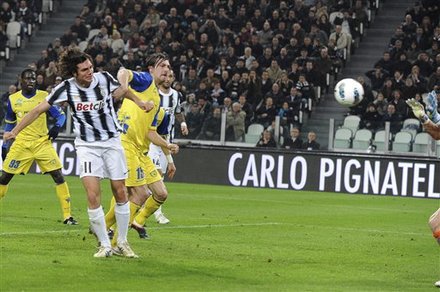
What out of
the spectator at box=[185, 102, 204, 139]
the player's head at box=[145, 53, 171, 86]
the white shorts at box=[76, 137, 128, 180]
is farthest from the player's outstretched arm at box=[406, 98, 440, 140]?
the spectator at box=[185, 102, 204, 139]

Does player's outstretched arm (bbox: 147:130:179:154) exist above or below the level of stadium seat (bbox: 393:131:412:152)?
above

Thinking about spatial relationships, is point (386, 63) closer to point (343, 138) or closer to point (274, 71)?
point (274, 71)

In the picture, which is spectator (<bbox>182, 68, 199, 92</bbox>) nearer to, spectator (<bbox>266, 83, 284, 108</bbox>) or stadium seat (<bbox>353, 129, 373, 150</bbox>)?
spectator (<bbox>266, 83, 284, 108</bbox>)

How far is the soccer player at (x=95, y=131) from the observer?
42.9 feet

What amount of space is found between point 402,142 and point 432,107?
52.1ft

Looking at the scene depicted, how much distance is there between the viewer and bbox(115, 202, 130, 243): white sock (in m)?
13.4

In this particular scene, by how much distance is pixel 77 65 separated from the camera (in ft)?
43.0

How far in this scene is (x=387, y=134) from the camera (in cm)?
2819

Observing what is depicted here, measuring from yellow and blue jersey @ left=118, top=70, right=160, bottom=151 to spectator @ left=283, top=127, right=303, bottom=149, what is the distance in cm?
1410

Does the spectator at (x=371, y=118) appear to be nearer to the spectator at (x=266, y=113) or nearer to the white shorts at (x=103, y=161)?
the spectator at (x=266, y=113)

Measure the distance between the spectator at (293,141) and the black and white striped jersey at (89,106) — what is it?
15.9m

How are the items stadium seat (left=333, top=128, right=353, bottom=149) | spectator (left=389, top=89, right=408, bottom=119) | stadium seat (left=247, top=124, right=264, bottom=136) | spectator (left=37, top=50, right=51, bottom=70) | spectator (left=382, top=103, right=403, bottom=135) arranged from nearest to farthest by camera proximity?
spectator (left=382, top=103, right=403, bottom=135), stadium seat (left=333, top=128, right=353, bottom=149), spectator (left=389, top=89, right=408, bottom=119), stadium seat (left=247, top=124, right=264, bottom=136), spectator (left=37, top=50, right=51, bottom=70)

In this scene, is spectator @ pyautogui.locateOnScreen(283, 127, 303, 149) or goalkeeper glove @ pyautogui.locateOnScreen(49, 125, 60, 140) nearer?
goalkeeper glove @ pyautogui.locateOnScreen(49, 125, 60, 140)

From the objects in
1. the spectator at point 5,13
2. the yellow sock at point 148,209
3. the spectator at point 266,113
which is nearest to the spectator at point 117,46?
the spectator at point 5,13
